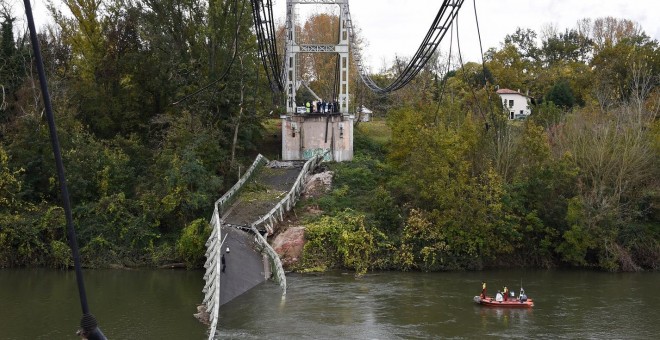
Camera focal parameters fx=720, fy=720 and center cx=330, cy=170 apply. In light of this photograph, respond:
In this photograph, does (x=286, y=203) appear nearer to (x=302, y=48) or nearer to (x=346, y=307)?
(x=346, y=307)

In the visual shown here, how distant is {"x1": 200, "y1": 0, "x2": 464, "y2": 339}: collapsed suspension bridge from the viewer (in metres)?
28.2

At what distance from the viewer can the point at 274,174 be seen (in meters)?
45.4

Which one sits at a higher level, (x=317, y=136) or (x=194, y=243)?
(x=317, y=136)

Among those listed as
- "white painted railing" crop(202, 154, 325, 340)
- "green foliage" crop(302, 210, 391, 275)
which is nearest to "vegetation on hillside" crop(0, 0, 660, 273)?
"green foliage" crop(302, 210, 391, 275)

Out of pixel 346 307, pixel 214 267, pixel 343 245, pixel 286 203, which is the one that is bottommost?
pixel 346 307

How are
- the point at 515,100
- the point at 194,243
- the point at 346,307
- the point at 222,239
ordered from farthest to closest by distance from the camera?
the point at 515,100 → the point at 194,243 → the point at 222,239 → the point at 346,307

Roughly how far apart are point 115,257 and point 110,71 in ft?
57.2

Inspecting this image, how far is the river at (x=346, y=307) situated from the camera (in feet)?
82.1

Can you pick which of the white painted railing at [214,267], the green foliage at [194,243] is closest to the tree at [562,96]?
Result: the white painted railing at [214,267]

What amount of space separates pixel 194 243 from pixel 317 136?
15.7 m

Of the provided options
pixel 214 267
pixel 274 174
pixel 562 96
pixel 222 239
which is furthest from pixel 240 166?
pixel 562 96

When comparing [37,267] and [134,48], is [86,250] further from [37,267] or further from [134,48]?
[134,48]

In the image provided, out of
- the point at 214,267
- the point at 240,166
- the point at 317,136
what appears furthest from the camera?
the point at 317,136

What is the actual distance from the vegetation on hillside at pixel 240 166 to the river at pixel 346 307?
6.07ft
